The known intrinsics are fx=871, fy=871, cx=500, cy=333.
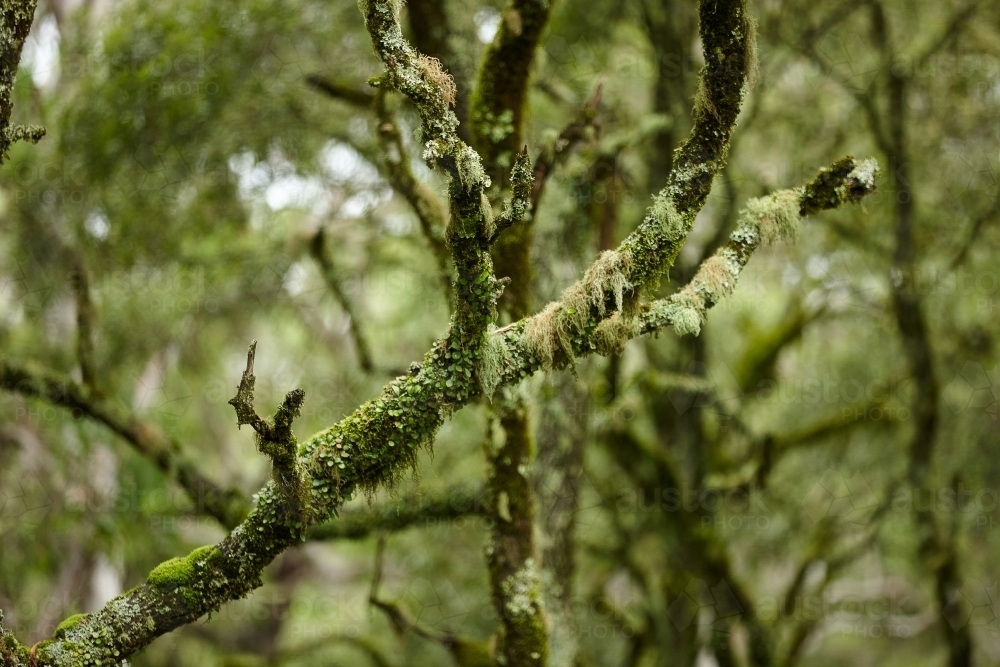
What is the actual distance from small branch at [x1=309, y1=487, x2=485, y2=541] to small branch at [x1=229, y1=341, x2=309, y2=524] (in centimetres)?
140

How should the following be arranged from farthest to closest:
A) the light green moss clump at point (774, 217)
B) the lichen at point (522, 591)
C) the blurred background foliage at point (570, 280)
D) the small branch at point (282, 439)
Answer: the blurred background foliage at point (570, 280) < the lichen at point (522, 591) < the light green moss clump at point (774, 217) < the small branch at point (282, 439)

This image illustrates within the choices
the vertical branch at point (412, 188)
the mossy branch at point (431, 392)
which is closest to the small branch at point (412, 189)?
the vertical branch at point (412, 188)

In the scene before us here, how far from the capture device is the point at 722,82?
249 cm

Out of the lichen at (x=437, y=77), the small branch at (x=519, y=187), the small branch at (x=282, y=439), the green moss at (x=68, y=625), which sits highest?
the lichen at (x=437, y=77)

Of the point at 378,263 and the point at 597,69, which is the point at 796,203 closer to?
the point at 597,69

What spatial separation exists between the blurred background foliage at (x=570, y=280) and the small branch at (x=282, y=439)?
2.03 metres

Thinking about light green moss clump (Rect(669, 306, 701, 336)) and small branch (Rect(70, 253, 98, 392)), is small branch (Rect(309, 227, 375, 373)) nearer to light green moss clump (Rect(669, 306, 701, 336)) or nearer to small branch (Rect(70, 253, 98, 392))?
small branch (Rect(70, 253, 98, 392))

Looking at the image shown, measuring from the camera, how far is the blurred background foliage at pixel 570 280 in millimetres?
5512

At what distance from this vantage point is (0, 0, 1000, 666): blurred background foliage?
551cm

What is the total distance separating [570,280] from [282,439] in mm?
2596

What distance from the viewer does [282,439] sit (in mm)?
2285

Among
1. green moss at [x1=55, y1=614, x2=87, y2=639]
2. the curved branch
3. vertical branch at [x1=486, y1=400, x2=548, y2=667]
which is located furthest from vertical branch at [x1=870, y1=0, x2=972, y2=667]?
green moss at [x1=55, y1=614, x2=87, y2=639]

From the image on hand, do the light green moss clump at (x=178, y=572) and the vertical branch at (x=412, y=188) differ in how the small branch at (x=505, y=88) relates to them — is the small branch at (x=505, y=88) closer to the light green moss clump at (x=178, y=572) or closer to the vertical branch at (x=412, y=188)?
the vertical branch at (x=412, y=188)

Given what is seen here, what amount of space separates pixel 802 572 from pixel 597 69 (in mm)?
4006
